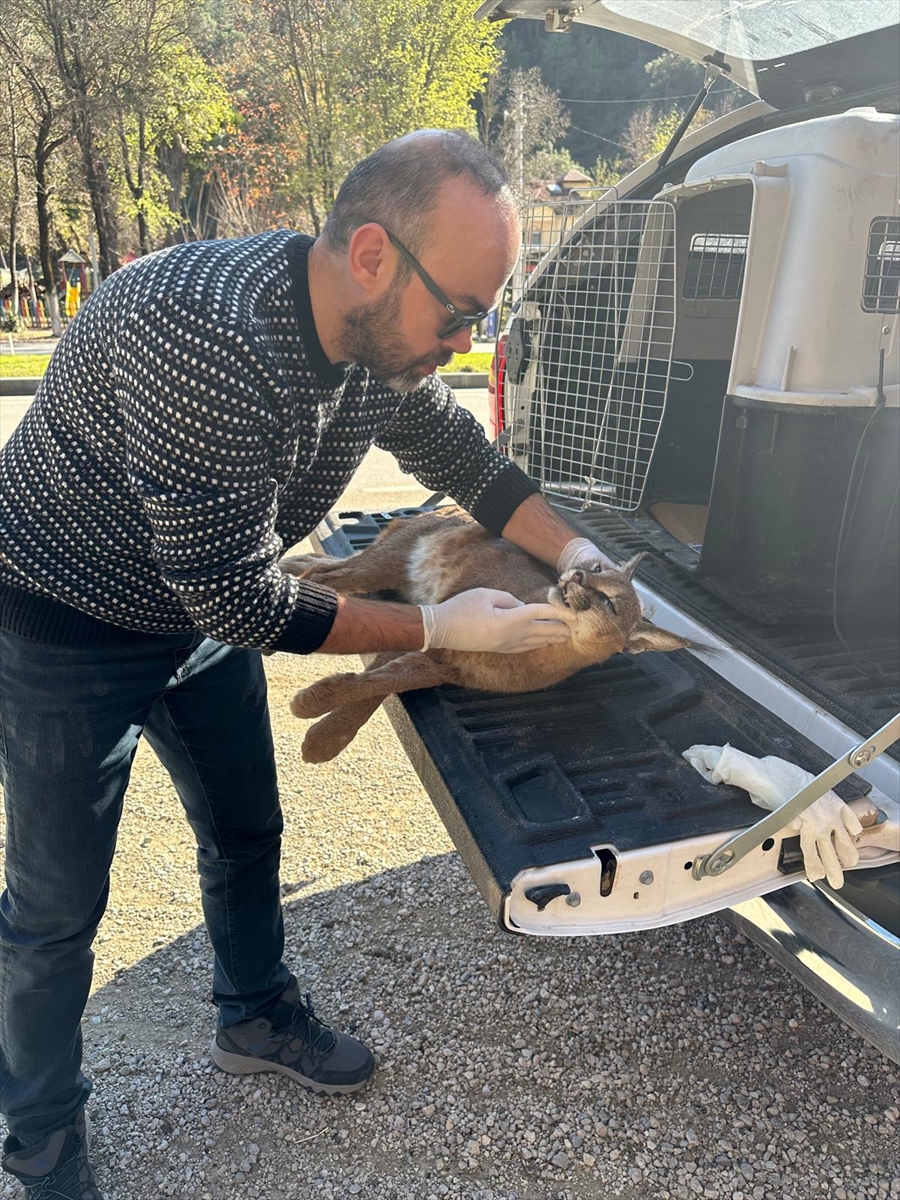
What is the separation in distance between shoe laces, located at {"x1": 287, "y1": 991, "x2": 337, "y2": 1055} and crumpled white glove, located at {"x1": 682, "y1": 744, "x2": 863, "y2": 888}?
4.16ft

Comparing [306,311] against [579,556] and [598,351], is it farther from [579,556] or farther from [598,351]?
[598,351]

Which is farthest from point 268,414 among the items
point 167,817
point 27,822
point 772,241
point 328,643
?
point 167,817

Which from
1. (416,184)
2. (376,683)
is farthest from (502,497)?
(416,184)

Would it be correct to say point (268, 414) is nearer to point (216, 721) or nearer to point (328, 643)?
point (328, 643)

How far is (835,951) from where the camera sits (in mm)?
2021

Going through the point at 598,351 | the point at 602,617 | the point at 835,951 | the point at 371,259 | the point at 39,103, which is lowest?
the point at 835,951

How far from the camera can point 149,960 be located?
2.92 meters

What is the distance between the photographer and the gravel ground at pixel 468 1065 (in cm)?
224

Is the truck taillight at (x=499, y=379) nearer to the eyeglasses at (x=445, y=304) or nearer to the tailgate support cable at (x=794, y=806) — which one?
the eyeglasses at (x=445, y=304)

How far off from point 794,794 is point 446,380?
553 inches

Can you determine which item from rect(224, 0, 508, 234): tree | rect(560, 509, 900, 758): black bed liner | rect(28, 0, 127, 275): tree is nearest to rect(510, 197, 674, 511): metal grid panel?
rect(560, 509, 900, 758): black bed liner

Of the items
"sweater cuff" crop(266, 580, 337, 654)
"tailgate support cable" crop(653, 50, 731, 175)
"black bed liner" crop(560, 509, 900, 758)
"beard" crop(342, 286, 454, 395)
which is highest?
"tailgate support cable" crop(653, 50, 731, 175)

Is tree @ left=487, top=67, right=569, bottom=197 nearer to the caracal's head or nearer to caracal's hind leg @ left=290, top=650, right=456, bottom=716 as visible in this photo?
the caracal's head

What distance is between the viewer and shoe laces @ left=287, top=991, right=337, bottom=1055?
2.49m
